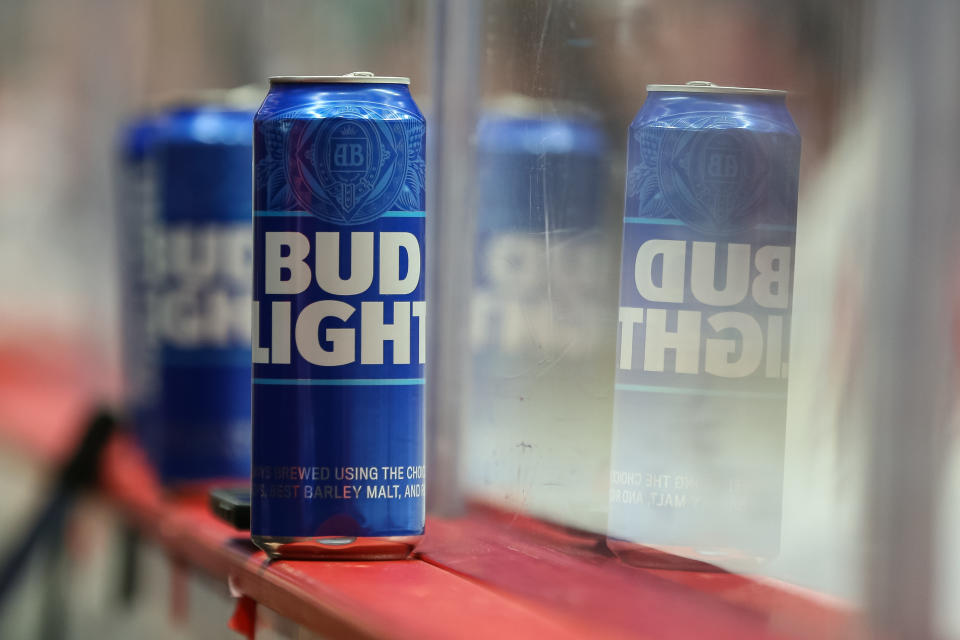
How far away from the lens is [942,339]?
475 mm

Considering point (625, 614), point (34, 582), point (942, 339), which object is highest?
point (942, 339)

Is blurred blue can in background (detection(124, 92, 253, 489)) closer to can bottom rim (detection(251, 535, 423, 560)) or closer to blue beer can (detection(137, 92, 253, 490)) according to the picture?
blue beer can (detection(137, 92, 253, 490))

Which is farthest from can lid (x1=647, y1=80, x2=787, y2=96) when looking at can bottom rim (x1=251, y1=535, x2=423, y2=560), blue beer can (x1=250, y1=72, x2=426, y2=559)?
can bottom rim (x1=251, y1=535, x2=423, y2=560)

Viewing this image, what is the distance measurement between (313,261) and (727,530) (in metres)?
0.29

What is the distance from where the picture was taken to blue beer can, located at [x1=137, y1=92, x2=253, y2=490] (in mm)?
1130

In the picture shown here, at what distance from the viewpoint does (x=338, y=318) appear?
0.76 metres

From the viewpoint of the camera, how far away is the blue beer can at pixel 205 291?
1.13 m

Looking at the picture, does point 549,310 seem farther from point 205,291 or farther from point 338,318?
point 205,291

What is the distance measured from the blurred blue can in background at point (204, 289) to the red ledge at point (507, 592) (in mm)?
144

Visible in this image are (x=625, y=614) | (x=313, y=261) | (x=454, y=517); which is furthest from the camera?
(x=454, y=517)

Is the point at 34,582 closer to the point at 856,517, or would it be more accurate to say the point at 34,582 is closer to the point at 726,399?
the point at 726,399

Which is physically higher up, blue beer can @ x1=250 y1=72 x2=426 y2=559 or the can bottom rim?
blue beer can @ x1=250 y1=72 x2=426 y2=559

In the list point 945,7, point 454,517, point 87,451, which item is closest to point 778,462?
point 945,7

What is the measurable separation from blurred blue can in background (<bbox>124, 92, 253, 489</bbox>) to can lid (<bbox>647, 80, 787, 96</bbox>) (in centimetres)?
52
